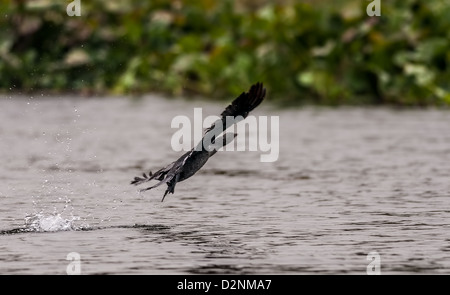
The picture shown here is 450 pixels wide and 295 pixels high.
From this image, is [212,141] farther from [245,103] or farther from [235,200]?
[235,200]

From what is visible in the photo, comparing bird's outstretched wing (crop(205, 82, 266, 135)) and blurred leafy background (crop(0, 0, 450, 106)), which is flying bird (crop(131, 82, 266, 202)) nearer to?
bird's outstretched wing (crop(205, 82, 266, 135))

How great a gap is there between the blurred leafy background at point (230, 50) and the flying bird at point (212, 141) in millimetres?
11459

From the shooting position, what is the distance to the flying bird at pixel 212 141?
1029 cm

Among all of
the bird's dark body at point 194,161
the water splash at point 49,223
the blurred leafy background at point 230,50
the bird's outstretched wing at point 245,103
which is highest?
the blurred leafy background at point 230,50

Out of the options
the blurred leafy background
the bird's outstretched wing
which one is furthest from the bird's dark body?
the blurred leafy background

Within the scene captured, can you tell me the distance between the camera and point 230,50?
24.4 metres

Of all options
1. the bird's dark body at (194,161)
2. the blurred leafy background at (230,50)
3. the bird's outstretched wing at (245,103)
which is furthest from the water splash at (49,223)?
the blurred leafy background at (230,50)

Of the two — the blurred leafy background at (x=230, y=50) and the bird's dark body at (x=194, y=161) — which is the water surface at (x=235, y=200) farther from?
the blurred leafy background at (x=230, y=50)

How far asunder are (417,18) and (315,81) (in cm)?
195

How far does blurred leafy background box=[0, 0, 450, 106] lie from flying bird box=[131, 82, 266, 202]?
451 inches

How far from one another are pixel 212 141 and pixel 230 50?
1396 centimetres

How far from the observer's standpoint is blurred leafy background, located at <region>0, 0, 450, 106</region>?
22.4m
